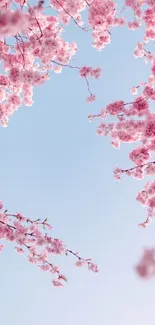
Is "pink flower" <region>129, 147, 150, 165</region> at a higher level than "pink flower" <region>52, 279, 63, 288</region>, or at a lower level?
higher

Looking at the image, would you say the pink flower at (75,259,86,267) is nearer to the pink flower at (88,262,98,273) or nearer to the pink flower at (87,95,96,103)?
the pink flower at (88,262,98,273)

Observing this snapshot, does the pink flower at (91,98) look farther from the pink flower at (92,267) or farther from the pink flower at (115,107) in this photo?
the pink flower at (92,267)

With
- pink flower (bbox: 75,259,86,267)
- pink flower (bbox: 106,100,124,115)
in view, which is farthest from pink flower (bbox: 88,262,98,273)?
pink flower (bbox: 106,100,124,115)

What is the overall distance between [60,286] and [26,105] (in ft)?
18.5

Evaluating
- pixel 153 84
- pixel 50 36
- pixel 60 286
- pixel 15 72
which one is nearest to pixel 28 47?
pixel 50 36

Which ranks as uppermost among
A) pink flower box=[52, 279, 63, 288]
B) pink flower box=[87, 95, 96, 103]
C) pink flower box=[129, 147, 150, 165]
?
pink flower box=[87, 95, 96, 103]

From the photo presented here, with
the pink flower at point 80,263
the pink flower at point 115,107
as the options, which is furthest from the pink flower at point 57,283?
the pink flower at point 115,107

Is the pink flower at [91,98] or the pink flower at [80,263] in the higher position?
the pink flower at [91,98]

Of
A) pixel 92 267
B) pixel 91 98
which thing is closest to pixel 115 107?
pixel 91 98

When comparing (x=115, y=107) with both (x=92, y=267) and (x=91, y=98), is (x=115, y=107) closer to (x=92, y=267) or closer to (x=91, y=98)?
(x=91, y=98)

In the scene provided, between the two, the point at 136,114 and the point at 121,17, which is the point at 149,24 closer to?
the point at 121,17

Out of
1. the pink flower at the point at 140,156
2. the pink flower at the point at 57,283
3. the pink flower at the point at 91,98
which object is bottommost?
the pink flower at the point at 57,283

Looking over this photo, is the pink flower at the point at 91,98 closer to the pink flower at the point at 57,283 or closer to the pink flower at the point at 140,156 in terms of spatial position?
the pink flower at the point at 140,156

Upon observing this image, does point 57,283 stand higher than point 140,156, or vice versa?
point 140,156
